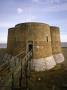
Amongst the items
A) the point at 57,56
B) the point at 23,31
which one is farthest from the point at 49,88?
the point at 57,56

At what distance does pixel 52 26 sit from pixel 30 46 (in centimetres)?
917

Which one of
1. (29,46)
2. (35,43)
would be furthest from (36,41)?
(29,46)

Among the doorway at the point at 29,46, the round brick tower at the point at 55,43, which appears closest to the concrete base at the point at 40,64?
the doorway at the point at 29,46

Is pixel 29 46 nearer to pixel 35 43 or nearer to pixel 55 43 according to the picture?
pixel 35 43

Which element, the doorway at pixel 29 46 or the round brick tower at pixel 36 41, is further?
the doorway at pixel 29 46

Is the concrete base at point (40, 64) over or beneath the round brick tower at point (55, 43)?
beneath

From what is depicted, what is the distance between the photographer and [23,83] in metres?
10.5

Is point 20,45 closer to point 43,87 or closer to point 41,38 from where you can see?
point 41,38

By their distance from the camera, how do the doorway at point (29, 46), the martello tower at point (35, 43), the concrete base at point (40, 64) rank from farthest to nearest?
the doorway at point (29, 46) < the martello tower at point (35, 43) < the concrete base at point (40, 64)

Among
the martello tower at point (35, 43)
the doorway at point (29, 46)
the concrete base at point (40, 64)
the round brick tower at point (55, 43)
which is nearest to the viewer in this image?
the concrete base at point (40, 64)

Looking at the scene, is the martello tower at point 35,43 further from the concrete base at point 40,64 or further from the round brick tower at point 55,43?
the round brick tower at point 55,43

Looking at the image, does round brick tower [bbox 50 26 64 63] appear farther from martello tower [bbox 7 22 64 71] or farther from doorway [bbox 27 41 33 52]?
doorway [bbox 27 41 33 52]

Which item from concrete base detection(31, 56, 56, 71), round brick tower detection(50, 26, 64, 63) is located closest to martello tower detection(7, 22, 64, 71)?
concrete base detection(31, 56, 56, 71)

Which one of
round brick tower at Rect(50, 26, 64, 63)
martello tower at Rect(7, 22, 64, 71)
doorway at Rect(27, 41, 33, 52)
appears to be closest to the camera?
martello tower at Rect(7, 22, 64, 71)
